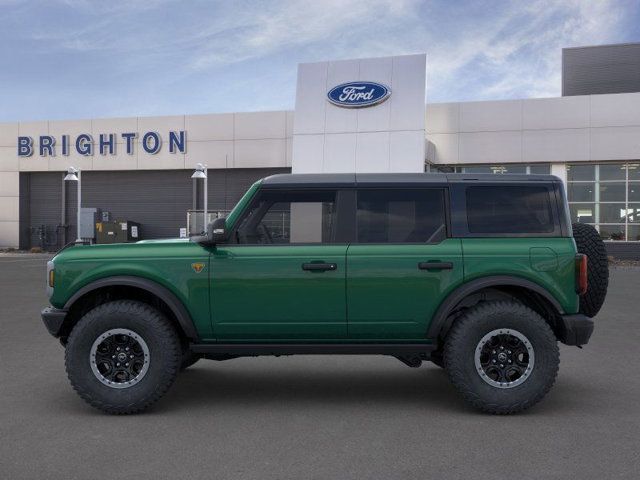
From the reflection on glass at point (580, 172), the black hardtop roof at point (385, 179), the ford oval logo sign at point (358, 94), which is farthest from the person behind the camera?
the reflection on glass at point (580, 172)

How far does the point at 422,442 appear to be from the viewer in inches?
172

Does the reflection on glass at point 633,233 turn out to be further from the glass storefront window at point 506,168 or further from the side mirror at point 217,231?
the side mirror at point 217,231

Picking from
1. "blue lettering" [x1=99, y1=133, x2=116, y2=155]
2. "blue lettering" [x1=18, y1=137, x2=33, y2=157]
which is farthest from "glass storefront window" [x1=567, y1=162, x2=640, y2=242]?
"blue lettering" [x1=18, y1=137, x2=33, y2=157]

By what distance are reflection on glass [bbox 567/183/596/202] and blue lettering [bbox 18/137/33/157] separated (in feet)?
95.2

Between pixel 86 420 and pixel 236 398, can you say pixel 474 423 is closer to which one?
pixel 236 398

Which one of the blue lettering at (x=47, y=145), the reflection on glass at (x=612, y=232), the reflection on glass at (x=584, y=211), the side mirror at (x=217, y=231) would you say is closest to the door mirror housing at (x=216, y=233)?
the side mirror at (x=217, y=231)

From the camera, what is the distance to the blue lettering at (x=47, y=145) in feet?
118

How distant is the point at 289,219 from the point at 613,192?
91.2 ft

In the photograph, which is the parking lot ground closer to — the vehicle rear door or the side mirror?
the vehicle rear door

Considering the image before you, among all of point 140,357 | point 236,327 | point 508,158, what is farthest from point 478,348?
point 508,158

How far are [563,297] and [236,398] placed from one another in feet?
9.52

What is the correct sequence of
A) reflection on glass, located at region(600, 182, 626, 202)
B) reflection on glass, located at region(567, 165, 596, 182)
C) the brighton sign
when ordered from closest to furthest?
1. reflection on glass, located at region(600, 182, 626, 202)
2. reflection on glass, located at region(567, 165, 596, 182)
3. the brighton sign

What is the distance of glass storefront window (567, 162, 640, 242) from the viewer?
1150 inches

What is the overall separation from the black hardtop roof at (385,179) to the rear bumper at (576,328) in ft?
3.87
